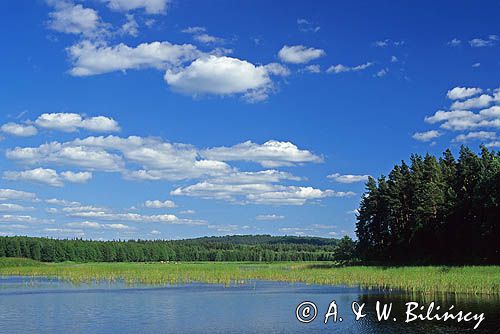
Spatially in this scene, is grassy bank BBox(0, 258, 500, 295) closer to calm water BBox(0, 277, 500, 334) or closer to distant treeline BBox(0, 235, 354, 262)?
calm water BBox(0, 277, 500, 334)

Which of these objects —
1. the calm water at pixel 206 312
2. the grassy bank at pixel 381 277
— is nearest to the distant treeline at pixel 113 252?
the grassy bank at pixel 381 277

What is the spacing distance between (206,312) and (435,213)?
36.0m

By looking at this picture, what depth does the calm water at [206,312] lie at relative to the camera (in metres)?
27.4

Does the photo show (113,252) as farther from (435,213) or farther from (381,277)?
(381,277)

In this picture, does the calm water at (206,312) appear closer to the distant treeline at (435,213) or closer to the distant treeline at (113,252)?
the distant treeline at (435,213)

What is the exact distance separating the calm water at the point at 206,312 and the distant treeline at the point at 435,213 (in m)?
16.2

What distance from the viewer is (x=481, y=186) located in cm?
5516

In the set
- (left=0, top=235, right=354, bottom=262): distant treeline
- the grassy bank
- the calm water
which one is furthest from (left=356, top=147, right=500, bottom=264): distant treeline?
(left=0, top=235, right=354, bottom=262): distant treeline

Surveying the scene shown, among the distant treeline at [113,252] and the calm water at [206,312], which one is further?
the distant treeline at [113,252]

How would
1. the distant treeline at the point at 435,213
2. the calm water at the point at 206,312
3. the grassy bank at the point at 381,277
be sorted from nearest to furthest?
1. the calm water at the point at 206,312
2. the grassy bank at the point at 381,277
3. the distant treeline at the point at 435,213

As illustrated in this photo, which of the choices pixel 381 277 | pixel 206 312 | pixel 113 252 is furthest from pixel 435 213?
pixel 113 252

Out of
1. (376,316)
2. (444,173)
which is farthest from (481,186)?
(376,316)

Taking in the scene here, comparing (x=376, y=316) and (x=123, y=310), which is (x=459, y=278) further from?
(x=123, y=310)

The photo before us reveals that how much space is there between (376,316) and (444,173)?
43.7 metres
